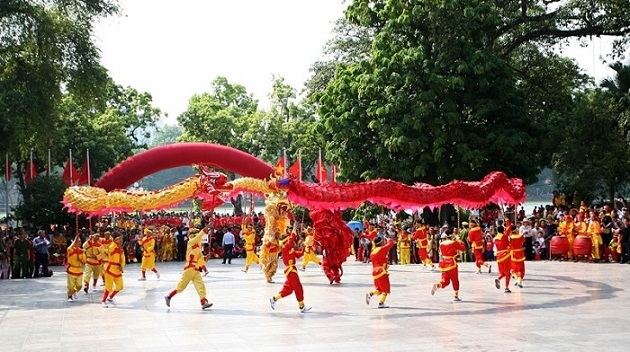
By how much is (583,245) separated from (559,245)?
98cm

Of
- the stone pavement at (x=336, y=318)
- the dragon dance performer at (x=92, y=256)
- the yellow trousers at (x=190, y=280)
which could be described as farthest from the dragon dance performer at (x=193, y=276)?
the dragon dance performer at (x=92, y=256)

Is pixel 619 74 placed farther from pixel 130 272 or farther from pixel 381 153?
pixel 130 272

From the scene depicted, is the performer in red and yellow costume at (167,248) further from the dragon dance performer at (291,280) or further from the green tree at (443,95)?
the dragon dance performer at (291,280)

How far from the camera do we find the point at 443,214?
107 ft

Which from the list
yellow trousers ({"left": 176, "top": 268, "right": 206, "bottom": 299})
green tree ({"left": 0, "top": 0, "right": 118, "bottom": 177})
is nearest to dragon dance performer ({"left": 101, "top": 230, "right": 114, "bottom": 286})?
yellow trousers ({"left": 176, "top": 268, "right": 206, "bottom": 299})

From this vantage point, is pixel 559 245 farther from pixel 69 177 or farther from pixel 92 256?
pixel 69 177

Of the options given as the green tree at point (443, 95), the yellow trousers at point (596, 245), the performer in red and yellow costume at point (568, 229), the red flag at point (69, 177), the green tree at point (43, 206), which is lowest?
the yellow trousers at point (596, 245)

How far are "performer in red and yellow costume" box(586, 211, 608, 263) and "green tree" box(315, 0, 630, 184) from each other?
5451mm

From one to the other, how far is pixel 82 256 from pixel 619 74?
15.8 m

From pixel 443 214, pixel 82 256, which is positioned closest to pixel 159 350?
pixel 82 256

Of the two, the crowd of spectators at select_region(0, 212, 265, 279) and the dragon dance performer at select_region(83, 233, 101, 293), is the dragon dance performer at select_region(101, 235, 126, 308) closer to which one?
the dragon dance performer at select_region(83, 233, 101, 293)

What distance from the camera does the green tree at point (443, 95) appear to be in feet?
96.1

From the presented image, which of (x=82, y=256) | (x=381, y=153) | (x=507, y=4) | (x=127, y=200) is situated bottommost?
(x=82, y=256)

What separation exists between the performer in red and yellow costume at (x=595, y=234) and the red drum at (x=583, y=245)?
4.5 inches
